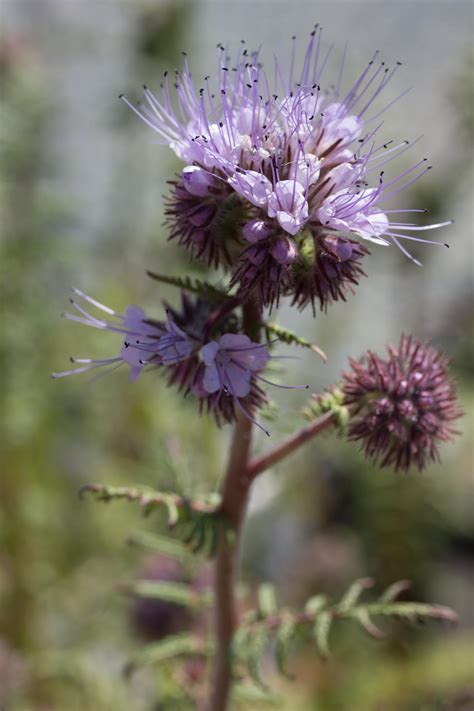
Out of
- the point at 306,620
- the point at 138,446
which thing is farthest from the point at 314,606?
the point at 138,446

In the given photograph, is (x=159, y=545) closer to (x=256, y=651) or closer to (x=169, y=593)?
(x=169, y=593)

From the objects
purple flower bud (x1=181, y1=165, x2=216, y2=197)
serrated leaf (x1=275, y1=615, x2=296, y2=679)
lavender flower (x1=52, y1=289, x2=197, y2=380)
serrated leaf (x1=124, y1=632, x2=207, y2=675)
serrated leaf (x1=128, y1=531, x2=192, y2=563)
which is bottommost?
serrated leaf (x1=124, y1=632, x2=207, y2=675)

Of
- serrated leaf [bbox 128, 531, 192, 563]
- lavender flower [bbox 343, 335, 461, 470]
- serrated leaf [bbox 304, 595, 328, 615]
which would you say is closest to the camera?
lavender flower [bbox 343, 335, 461, 470]

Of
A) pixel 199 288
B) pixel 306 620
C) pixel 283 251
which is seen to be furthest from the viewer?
pixel 306 620

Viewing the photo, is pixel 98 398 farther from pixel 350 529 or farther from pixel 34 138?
pixel 350 529

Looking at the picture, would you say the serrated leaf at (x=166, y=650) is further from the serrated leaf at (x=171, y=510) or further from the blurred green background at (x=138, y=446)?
the serrated leaf at (x=171, y=510)

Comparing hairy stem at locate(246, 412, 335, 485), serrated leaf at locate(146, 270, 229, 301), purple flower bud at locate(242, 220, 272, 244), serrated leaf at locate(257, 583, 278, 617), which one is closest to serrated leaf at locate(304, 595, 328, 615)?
serrated leaf at locate(257, 583, 278, 617)

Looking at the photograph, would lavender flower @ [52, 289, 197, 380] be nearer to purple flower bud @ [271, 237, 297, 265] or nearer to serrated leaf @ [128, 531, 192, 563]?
purple flower bud @ [271, 237, 297, 265]
